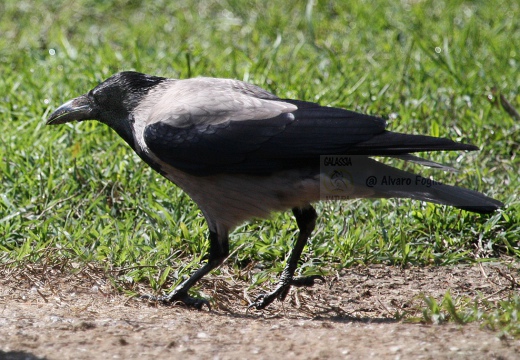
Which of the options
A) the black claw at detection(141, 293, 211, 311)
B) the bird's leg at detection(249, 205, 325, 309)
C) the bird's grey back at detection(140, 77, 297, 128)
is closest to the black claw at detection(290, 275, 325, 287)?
the bird's leg at detection(249, 205, 325, 309)

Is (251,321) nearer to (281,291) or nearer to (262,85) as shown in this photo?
(281,291)

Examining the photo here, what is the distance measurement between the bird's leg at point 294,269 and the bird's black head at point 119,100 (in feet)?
3.41

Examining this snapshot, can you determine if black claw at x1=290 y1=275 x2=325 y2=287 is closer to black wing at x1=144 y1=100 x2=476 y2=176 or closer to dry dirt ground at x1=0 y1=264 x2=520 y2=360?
dry dirt ground at x1=0 y1=264 x2=520 y2=360

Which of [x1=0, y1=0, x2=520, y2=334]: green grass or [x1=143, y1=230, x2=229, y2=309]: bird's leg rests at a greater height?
[x1=0, y1=0, x2=520, y2=334]: green grass

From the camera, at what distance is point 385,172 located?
4473mm

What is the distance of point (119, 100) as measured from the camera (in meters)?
4.87

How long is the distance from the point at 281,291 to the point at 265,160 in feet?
2.38

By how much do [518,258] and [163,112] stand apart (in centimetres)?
217

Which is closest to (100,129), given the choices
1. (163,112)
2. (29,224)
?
(29,224)

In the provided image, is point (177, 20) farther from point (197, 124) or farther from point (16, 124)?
point (197, 124)

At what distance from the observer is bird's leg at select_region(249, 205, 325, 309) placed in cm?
451

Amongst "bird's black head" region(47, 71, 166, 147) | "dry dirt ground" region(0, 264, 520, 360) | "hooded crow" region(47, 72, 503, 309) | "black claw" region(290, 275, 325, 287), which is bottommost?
"dry dirt ground" region(0, 264, 520, 360)

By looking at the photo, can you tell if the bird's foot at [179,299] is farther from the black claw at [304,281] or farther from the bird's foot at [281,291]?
the black claw at [304,281]

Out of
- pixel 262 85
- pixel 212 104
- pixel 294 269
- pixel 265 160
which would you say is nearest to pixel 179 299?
pixel 294 269
